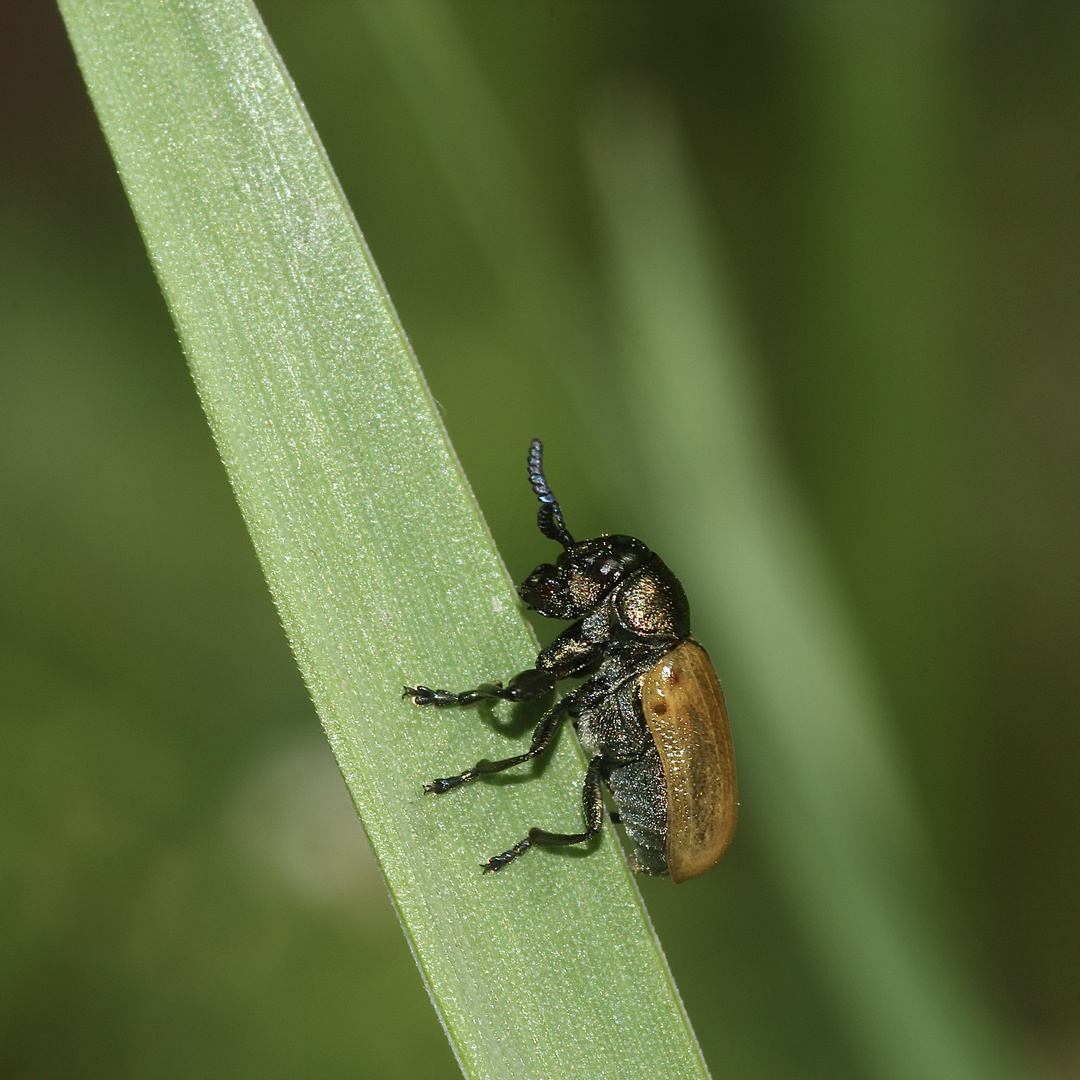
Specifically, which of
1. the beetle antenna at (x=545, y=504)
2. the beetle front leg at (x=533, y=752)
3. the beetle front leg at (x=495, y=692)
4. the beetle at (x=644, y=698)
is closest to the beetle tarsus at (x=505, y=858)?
the beetle front leg at (x=533, y=752)

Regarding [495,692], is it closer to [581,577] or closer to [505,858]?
[505,858]

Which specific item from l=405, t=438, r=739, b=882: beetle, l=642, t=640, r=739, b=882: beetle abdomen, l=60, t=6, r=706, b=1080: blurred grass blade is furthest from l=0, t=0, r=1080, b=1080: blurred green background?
l=60, t=6, r=706, b=1080: blurred grass blade

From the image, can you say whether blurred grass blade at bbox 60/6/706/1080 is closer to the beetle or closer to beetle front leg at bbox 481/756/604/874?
beetle front leg at bbox 481/756/604/874

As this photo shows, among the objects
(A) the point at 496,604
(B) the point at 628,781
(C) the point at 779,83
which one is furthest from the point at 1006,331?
(A) the point at 496,604

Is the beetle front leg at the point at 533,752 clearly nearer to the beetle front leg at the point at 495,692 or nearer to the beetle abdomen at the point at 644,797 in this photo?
the beetle front leg at the point at 495,692

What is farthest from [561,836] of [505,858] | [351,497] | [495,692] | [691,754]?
[691,754]

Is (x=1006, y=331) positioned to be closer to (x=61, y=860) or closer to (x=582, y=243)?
(x=582, y=243)

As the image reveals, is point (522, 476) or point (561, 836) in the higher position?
point (522, 476)

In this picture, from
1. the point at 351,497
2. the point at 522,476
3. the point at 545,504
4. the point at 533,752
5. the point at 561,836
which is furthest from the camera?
the point at 522,476
